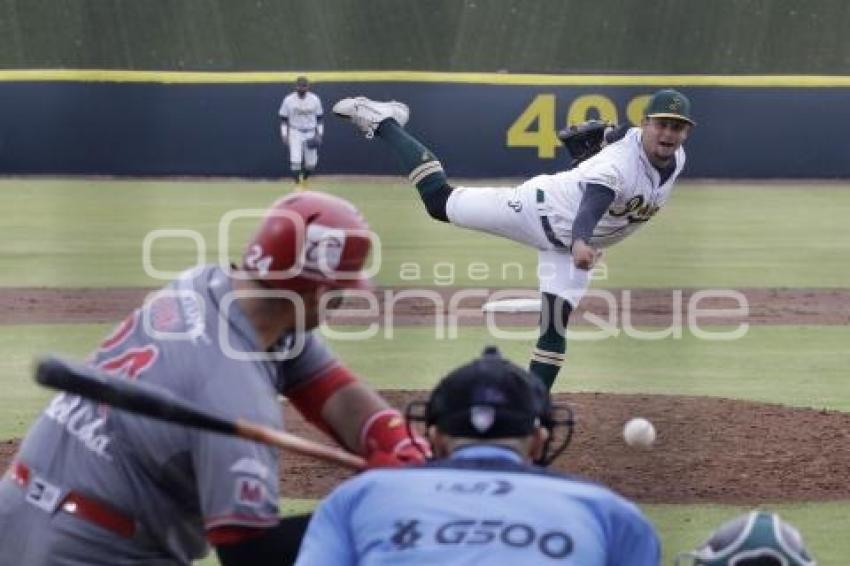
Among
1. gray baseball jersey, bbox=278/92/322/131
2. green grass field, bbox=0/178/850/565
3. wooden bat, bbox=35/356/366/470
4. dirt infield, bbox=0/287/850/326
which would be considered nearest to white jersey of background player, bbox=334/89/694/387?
green grass field, bbox=0/178/850/565

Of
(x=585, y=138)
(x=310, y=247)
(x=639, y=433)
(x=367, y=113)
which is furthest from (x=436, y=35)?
(x=310, y=247)

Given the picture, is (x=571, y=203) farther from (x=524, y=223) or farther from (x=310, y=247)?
(x=310, y=247)

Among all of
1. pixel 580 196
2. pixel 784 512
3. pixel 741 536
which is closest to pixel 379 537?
pixel 741 536

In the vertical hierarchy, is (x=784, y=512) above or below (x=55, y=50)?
below

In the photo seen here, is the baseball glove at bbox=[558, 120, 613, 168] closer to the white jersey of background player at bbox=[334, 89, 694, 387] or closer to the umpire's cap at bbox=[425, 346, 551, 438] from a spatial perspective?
the white jersey of background player at bbox=[334, 89, 694, 387]

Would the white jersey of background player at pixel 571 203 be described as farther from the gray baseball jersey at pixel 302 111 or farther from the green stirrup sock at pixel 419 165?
the gray baseball jersey at pixel 302 111

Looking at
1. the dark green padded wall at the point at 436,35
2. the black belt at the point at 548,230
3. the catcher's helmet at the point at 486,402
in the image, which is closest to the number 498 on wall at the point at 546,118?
the dark green padded wall at the point at 436,35

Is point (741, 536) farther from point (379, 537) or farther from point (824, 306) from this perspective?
point (824, 306)
